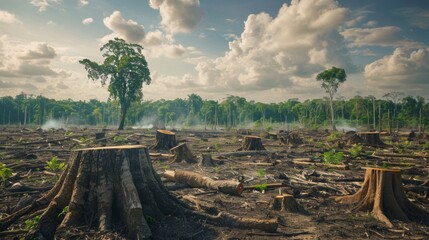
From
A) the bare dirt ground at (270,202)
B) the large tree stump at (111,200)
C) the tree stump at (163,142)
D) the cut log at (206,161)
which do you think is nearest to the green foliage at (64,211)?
the large tree stump at (111,200)

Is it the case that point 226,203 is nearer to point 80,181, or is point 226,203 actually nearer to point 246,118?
point 80,181

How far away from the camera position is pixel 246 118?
4508 inches

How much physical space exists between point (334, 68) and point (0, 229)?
6124 cm

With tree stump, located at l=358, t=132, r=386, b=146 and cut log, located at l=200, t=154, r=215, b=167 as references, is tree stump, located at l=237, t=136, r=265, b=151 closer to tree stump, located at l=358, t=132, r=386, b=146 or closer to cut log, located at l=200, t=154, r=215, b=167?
cut log, located at l=200, t=154, r=215, b=167

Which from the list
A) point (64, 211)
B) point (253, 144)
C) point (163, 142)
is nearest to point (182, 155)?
point (163, 142)

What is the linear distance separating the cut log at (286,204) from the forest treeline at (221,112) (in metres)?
68.6

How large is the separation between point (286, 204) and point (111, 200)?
4.16 metres

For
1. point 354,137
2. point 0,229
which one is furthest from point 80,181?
point 354,137

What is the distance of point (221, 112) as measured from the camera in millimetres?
98312

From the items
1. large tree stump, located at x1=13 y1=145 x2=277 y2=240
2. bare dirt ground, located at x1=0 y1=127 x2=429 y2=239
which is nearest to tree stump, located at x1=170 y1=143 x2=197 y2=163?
bare dirt ground, located at x1=0 y1=127 x2=429 y2=239

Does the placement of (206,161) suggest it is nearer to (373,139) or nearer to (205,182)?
(205,182)

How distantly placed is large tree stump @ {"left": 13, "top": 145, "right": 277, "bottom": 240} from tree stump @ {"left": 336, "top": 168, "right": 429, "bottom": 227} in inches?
115

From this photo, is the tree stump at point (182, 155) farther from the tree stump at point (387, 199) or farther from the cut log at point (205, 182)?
the tree stump at point (387, 199)

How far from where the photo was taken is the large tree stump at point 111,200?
4695mm
